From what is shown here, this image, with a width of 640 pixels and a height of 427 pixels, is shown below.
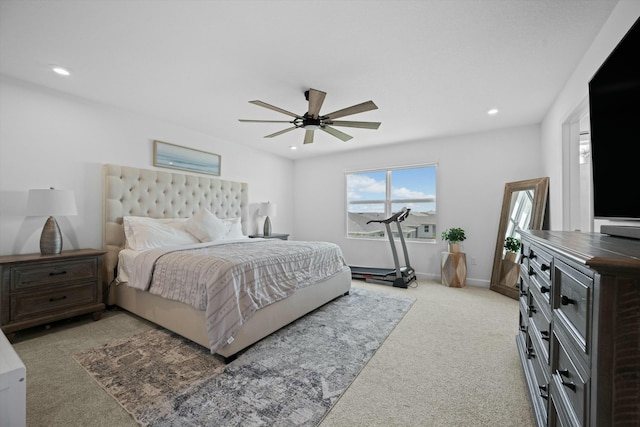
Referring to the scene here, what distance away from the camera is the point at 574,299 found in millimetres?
921

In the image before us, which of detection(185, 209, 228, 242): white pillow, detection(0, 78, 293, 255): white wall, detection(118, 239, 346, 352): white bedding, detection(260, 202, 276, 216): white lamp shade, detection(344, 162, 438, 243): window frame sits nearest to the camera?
detection(118, 239, 346, 352): white bedding

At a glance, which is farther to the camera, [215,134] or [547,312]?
[215,134]

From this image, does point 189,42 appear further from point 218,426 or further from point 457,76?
point 218,426

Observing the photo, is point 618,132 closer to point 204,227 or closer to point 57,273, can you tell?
point 204,227

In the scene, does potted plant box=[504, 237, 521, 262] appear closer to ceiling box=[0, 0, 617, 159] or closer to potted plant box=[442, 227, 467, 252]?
potted plant box=[442, 227, 467, 252]

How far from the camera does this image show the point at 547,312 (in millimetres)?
1255

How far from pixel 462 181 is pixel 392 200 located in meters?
1.29

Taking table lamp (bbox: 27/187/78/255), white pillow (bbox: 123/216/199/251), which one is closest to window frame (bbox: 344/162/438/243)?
white pillow (bbox: 123/216/199/251)

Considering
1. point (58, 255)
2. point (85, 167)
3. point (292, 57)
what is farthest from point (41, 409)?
point (292, 57)

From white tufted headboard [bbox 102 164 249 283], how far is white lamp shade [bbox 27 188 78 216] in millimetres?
578

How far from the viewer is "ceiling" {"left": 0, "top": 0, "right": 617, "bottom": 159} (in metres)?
1.80

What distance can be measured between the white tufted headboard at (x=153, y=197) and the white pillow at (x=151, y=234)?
0.68 ft

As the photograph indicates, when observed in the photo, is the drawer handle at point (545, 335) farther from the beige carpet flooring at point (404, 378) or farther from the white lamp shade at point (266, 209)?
the white lamp shade at point (266, 209)

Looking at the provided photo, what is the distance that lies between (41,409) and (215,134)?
3851 mm
